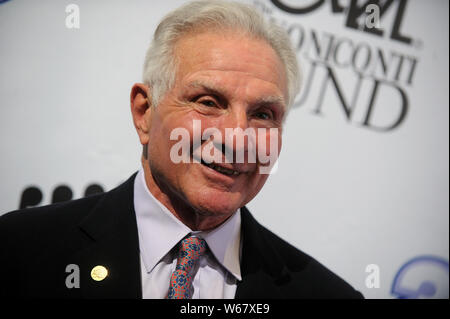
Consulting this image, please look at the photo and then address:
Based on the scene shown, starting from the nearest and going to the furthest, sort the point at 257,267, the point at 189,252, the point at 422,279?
the point at 189,252 → the point at 257,267 → the point at 422,279

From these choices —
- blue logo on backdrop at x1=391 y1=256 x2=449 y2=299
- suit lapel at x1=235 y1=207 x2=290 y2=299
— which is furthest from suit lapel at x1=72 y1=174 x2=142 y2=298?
blue logo on backdrop at x1=391 y1=256 x2=449 y2=299

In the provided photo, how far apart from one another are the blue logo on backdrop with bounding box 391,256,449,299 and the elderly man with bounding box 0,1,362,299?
878 mm

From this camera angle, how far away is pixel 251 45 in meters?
1.29

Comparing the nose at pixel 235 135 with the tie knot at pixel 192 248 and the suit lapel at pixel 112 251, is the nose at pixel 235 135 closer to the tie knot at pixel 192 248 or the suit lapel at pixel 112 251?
the tie knot at pixel 192 248

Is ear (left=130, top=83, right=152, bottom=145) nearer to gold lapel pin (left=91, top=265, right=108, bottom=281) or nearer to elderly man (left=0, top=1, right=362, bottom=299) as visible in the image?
elderly man (left=0, top=1, right=362, bottom=299)

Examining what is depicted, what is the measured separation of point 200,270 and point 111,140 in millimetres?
669

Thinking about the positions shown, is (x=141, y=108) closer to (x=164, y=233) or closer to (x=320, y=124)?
(x=164, y=233)

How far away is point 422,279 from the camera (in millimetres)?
2102

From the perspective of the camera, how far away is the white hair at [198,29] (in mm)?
1293

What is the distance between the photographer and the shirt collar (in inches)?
52.1

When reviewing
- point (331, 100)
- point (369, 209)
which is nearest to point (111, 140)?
point (331, 100)

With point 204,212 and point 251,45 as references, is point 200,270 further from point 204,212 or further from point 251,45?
point 251,45

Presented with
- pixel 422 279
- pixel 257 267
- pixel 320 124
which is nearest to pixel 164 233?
pixel 257 267

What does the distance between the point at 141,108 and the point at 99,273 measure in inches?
20.2
